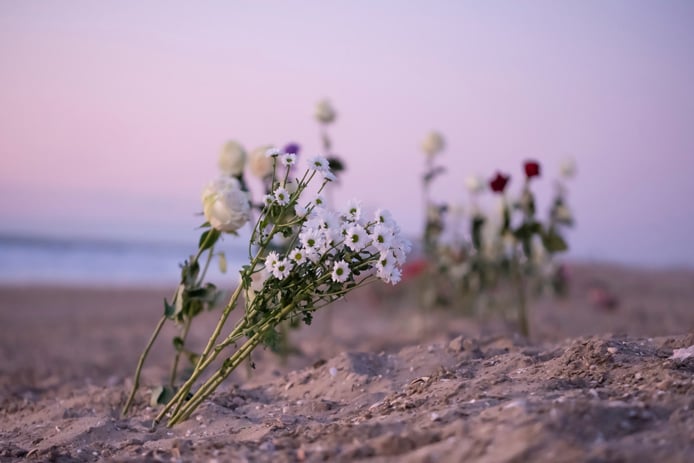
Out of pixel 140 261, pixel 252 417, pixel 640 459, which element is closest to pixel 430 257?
pixel 252 417

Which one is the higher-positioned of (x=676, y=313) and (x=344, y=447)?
(x=344, y=447)

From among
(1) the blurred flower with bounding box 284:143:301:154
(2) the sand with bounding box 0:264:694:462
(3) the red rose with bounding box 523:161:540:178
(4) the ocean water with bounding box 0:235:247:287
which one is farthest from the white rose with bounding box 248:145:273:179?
(4) the ocean water with bounding box 0:235:247:287

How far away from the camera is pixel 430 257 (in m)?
8.28

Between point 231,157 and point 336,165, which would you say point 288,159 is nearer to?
point 231,157

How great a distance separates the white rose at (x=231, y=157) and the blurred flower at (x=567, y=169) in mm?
3897

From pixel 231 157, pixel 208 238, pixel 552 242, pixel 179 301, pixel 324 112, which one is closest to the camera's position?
pixel 208 238

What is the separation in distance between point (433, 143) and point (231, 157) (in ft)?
11.1

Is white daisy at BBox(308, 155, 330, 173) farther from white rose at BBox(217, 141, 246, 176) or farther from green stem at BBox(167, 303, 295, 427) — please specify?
white rose at BBox(217, 141, 246, 176)

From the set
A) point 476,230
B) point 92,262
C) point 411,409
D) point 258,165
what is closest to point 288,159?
point 411,409

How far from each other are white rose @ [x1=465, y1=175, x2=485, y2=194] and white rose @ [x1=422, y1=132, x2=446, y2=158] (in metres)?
0.72

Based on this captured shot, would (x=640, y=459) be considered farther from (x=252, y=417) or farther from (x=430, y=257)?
(x=430, y=257)

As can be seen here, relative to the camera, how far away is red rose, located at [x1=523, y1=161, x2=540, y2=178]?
5.71m

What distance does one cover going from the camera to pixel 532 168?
5.72 meters

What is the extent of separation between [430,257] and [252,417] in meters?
5.00
